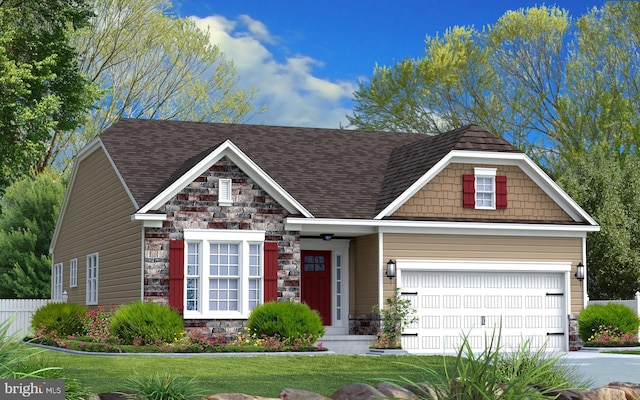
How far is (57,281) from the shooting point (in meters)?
32.6

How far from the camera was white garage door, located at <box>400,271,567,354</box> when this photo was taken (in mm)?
25375

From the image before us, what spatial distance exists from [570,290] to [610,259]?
273 inches

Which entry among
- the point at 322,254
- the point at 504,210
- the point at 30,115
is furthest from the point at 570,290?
the point at 30,115

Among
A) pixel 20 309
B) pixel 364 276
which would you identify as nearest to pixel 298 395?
pixel 364 276

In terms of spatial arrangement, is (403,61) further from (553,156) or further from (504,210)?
(504,210)

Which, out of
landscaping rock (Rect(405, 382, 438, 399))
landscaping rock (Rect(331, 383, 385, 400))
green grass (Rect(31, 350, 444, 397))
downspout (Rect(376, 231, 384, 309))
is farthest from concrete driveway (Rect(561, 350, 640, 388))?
landscaping rock (Rect(331, 383, 385, 400))

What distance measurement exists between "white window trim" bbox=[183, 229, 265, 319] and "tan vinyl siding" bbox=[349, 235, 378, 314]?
3.25 meters

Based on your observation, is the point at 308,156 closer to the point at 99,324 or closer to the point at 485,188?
the point at 485,188

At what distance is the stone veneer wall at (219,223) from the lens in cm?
2312

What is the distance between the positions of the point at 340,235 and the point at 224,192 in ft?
13.6

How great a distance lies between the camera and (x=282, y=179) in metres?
26.7

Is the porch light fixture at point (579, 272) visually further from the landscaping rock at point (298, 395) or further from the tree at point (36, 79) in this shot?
the landscaping rock at point (298, 395)

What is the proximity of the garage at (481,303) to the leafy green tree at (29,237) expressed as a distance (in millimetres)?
17019

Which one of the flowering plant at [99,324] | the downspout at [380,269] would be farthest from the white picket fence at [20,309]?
the downspout at [380,269]
